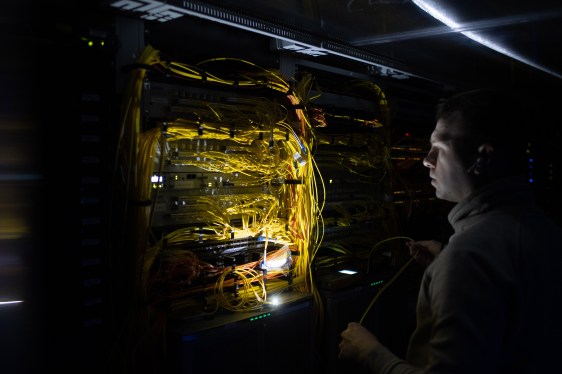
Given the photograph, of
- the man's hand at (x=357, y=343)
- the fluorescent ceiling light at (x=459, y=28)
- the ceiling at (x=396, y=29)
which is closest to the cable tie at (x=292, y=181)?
the ceiling at (x=396, y=29)

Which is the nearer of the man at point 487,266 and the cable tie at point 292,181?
the man at point 487,266

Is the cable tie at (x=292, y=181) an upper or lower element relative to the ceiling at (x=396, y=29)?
lower

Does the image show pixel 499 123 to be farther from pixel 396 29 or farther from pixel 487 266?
pixel 396 29

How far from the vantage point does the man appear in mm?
939

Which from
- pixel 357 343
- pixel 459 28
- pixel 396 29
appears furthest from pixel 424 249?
pixel 459 28

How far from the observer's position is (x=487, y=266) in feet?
3.17

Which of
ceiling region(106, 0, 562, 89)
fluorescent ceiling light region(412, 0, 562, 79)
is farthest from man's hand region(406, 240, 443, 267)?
fluorescent ceiling light region(412, 0, 562, 79)

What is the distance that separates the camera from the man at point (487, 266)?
94 centimetres

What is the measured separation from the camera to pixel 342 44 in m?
2.28

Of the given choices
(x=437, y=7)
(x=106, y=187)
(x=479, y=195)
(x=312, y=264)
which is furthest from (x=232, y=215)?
(x=437, y=7)

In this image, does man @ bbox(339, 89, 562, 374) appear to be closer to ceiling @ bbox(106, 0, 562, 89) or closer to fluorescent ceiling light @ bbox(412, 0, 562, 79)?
ceiling @ bbox(106, 0, 562, 89)

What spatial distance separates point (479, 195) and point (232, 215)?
4.42 ft

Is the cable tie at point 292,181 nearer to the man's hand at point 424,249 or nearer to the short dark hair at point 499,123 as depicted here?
the man's hand at point 424,249

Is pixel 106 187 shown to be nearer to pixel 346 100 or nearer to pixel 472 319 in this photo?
pixel 472 319
